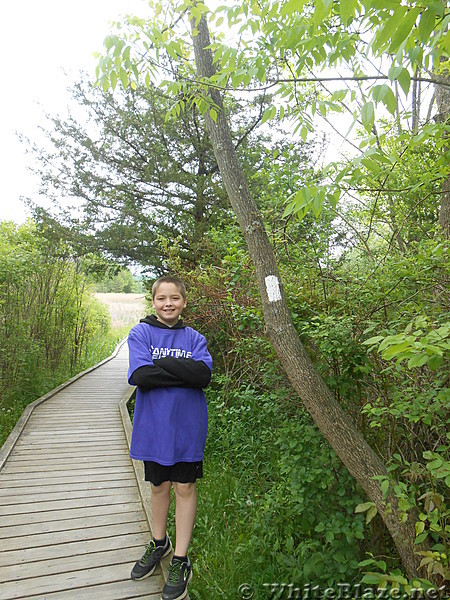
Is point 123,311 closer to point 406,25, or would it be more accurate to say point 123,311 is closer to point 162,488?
point 162,488

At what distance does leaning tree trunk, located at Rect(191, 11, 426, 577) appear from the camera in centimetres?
194

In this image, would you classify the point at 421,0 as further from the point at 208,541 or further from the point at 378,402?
the point at 208,541

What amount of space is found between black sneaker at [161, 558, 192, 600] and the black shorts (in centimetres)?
44

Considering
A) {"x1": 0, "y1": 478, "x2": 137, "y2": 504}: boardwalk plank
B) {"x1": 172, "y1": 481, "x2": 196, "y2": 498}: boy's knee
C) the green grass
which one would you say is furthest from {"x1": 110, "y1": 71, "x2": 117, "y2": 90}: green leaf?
the green grass

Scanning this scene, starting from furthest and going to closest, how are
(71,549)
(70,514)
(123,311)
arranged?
1. (123,311)
2. (70,514)
3. (71,549)

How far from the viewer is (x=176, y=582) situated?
2125mm

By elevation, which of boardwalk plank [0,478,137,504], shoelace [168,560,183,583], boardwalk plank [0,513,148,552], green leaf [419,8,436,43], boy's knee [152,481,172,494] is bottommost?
boardwalk plank [0,513,148,552]

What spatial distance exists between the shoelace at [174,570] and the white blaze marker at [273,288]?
157 cm

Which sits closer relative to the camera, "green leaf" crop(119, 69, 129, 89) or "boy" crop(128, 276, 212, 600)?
"boy" crop(128, 276, 212, 600)

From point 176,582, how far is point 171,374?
3.70 feet

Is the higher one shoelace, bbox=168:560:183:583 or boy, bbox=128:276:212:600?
boy, bbox=128:276:212:600
